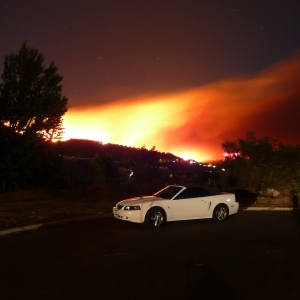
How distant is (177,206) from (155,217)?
946 millimetres

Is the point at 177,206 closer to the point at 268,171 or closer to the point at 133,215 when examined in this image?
the point at 133,215

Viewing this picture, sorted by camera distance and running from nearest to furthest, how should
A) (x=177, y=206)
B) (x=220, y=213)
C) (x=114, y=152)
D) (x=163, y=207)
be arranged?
(x=163, y=207)
(x=177, y=206)
(x=220, y=213)
(x=114, y=152)

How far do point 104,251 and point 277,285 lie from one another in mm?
4590

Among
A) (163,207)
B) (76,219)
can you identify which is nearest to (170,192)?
(163,207)

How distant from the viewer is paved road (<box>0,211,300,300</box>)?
25.6 ft

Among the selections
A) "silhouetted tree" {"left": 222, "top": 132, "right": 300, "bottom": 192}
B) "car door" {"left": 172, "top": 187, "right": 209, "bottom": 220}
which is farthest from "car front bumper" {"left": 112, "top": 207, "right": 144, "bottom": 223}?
"silhouetted tree" {"left": 222, "top": 132, "right": 300, "bottom": 192}

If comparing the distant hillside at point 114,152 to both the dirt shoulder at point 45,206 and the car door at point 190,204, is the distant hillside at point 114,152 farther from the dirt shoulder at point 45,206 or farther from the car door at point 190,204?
the car door at point 190,204

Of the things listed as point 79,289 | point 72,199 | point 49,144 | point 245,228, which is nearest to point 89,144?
point 49,144

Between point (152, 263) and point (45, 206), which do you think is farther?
point (45, 206)

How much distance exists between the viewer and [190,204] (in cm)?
1655

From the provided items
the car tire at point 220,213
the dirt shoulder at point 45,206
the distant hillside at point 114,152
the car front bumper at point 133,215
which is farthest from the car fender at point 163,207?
the distant hillside at point 114,152

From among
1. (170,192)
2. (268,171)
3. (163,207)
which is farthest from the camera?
(268,171)

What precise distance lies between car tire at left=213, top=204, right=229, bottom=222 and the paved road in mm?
1196

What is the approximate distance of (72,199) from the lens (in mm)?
25922
